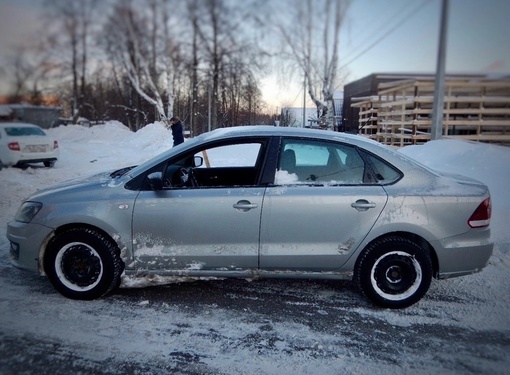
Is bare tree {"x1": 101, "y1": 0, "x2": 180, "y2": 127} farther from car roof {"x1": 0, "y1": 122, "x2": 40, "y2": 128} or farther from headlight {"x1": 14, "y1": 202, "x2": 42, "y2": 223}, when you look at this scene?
headlight {"x1": 14, "y1": 202, "x2": 42, "y2": 223}

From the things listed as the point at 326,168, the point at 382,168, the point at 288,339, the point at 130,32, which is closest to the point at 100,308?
the point at 288,339

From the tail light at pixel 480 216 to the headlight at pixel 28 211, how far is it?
389 cm

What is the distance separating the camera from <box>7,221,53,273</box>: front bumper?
10.3 ft

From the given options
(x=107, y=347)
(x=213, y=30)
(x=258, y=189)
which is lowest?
(x=107, y=347)

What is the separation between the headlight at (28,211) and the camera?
3.18 m

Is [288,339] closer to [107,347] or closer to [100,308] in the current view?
[107,347]

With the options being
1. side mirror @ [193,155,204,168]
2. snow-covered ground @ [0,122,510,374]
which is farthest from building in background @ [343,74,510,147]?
side mirror @ [193,155,204,168]

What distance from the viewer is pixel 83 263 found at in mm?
3168

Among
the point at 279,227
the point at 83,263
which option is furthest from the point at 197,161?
the point at 83,263

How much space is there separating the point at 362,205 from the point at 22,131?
12.3 meters

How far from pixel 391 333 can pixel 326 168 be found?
4.85ft

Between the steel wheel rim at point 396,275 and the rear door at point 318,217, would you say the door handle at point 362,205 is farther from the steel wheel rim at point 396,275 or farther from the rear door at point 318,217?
the steel wheel rim at point 396,275

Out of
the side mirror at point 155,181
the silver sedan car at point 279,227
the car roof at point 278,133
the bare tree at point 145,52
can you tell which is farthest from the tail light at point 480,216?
the bare tree at point 145,52

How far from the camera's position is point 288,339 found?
262 cm
